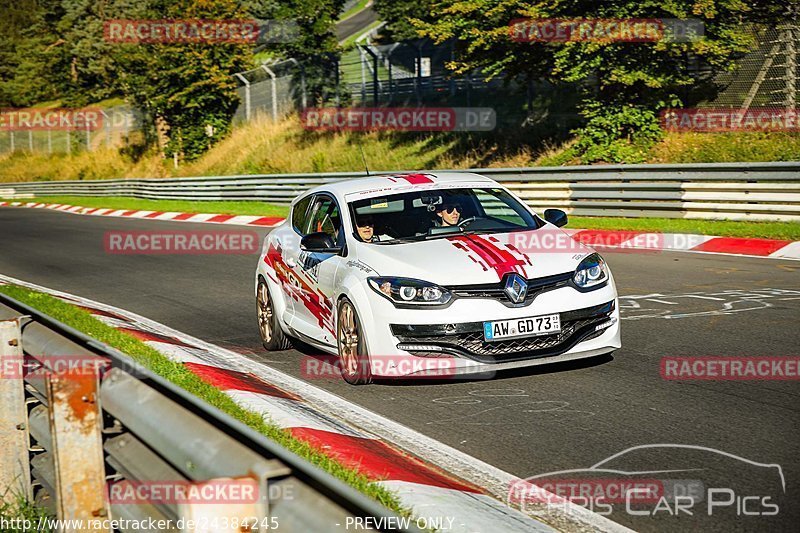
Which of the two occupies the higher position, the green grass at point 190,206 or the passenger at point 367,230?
the passenger at point 367,230

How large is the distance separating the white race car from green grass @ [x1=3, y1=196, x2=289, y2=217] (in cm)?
1918

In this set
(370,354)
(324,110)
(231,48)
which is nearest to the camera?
(370,354)

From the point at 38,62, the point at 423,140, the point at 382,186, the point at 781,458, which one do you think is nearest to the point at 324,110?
the point at 423,140

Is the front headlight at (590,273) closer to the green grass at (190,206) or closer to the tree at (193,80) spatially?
the green grass at (190,206)

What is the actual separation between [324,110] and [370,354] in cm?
3557

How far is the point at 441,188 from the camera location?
9320mm

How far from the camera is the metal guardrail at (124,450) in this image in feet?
8.21

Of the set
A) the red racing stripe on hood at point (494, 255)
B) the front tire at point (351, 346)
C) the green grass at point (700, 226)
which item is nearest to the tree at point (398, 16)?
the green grass at point (700, 226)

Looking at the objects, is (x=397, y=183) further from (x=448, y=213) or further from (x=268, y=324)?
(x=268, y=324)

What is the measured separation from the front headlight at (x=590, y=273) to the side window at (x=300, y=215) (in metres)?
2.90

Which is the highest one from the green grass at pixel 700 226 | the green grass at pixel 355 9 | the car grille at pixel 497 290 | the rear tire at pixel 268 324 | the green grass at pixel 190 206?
the green grass at pixel 355 9

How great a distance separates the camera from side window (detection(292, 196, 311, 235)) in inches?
391

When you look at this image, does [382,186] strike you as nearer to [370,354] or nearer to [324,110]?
[370,354]

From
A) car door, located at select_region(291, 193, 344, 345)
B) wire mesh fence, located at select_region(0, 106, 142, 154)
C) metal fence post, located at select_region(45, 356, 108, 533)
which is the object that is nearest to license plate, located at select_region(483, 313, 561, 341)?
car door, located at select_region(291, 193, 344, 345)
